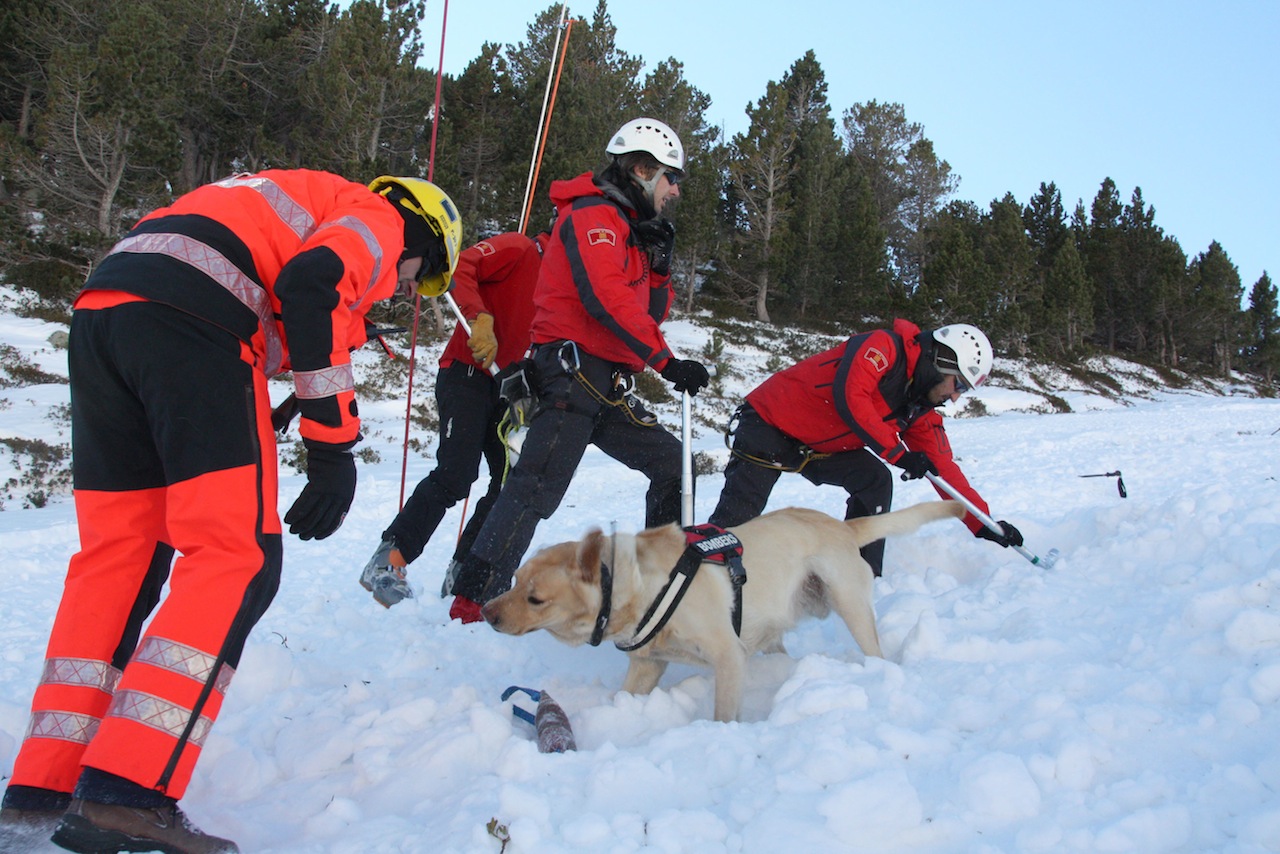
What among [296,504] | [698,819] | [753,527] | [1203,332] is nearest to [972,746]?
[698,819]

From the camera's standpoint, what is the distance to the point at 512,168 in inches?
859

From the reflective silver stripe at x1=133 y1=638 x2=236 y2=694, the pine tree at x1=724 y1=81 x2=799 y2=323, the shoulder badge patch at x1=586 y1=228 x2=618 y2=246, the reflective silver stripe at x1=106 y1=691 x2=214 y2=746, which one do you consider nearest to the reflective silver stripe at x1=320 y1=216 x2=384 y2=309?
the reflective silver stripe at x1=133 y1=638 x2=236 y2=694

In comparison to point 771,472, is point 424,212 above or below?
above

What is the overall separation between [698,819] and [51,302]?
21253 mm

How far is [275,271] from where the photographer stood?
7.18ft

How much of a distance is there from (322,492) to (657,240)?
223 cm

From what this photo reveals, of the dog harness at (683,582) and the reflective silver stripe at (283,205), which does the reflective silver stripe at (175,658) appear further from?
the dog harness at (683,582)

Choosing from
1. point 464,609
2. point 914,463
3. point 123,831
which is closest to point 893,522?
point 914,463

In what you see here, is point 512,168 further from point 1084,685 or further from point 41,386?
point 1084,685

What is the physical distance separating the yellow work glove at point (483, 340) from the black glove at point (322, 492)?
1.88 meters

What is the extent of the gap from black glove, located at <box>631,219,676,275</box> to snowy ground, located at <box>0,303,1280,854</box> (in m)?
1.90

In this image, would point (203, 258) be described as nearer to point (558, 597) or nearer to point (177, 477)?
point (177, 477)

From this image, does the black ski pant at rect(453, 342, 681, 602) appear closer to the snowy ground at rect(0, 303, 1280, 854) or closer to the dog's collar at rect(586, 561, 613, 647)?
the snowy ground at rect(0, 303, 1280, 854)

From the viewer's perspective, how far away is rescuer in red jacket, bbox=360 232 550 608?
3.96 meters
